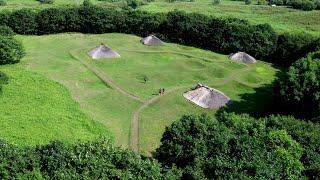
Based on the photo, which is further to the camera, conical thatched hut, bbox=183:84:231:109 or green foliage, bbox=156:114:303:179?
conical thatched hut, bbox=183:84:231:109

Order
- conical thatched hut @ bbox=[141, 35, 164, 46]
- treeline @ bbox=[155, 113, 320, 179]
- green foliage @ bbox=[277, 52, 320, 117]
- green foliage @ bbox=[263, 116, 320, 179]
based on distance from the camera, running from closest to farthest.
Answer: treeline @ bbox=[155, 113, 320, 179] < green foliage @ bbox=[263, 116, 320, 179] < green foliage @ bbox=[277, 52, 320, 117] < conical thatched hut @ bbox=[141, 35, 164, 46]

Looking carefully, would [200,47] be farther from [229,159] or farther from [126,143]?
[229,159]

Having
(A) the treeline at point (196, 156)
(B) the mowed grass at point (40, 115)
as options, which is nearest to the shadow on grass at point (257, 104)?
(A) the treeline at point (196, 156)

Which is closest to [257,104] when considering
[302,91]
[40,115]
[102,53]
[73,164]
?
[302,91]

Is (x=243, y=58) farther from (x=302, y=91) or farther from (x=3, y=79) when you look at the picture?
(x=3, y=79)

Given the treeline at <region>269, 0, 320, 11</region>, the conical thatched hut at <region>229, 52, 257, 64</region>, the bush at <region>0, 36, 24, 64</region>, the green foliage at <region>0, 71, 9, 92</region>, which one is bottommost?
the conical thatched hut at <region>229, 52, 257, 64</region>

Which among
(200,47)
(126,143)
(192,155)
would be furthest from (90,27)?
(192,155)

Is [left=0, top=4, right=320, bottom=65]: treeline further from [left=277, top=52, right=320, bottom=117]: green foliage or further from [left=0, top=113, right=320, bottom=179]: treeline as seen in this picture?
[left=0, top=113, right=320, bottom=179]: treeline

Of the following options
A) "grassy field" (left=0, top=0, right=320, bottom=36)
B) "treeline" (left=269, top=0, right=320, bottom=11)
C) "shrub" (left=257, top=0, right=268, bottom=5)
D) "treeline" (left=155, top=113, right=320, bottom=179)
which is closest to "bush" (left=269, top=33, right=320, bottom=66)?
"grassy field" (left=0, top=0, right=320, bottom=36)
